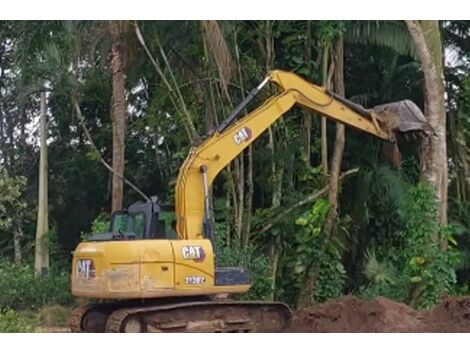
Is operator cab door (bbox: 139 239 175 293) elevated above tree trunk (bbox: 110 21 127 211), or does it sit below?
below

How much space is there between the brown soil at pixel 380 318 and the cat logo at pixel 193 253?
6.26ft

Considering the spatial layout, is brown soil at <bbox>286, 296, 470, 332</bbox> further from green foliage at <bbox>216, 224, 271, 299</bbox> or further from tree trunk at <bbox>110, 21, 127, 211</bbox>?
tree trunk at <bbox>110, 21, 127, 211</bbox>

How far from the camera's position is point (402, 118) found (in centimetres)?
1295

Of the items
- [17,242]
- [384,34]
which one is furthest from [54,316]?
[384,34]

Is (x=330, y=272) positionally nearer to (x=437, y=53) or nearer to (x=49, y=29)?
(x=437, y=53)

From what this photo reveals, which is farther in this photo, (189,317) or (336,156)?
(336,156)

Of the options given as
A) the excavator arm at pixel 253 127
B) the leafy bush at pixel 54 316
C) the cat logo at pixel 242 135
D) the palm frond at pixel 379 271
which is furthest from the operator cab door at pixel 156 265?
the palm frond at pixel 379 271

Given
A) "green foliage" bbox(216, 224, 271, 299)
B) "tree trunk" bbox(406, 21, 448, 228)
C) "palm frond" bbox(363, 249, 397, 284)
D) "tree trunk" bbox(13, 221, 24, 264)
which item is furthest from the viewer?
"tree trunk" bbox(13, 221, 24, 264)

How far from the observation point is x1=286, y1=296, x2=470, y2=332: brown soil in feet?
36.6

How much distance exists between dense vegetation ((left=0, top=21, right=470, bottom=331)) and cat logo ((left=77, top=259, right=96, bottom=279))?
4.17 meters

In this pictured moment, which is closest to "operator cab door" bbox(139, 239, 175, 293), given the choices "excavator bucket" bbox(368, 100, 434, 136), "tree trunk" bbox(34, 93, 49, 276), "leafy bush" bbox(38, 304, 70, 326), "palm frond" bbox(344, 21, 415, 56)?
"excavator bucket" bbox(368, 100, 434, 136)

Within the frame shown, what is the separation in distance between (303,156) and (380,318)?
18.2 ft

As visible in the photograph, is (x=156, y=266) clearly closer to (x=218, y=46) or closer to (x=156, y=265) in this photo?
(x=156, y=265)

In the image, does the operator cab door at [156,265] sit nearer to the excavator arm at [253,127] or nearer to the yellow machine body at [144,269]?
the yellow machine body at [144,269]
